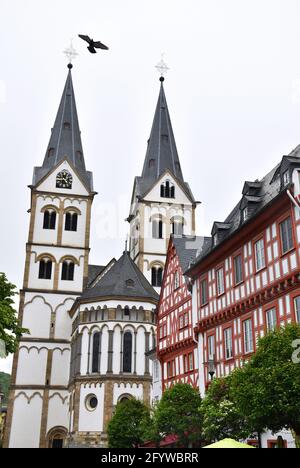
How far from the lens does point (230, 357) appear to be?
25625 mm

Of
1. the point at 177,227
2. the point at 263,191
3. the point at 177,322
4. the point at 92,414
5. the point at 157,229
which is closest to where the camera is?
the point at 263,191

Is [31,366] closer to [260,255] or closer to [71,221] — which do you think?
[71,221]

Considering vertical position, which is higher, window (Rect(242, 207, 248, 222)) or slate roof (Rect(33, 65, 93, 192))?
slate roof (Rect(33, 65, 93, 192))

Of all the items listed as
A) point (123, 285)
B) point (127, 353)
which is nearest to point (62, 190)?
point (123, 285)

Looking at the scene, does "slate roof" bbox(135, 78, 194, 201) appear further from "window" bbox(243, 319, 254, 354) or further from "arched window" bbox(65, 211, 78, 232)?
"window" bbox(243, 319, 254, 354)

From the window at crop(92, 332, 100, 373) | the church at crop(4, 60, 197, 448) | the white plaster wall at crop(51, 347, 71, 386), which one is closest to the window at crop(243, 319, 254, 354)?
the church at crop(4, 60, 197, 448)

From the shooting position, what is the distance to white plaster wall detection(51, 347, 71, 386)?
59406mm

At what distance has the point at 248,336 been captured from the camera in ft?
79.9

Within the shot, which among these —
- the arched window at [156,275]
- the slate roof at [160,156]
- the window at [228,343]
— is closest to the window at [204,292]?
the window at [228,343]

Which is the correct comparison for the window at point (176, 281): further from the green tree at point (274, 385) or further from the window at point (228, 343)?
the green tree at point (274, 385)

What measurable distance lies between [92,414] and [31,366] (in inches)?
510

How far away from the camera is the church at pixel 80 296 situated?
5034 centimetres

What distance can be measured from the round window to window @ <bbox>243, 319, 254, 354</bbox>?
27994 millimetres

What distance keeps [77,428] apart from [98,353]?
21.0 feet
